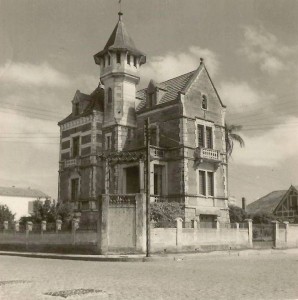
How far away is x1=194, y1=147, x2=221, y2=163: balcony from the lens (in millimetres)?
33653

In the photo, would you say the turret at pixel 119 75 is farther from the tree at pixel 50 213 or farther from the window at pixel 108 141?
the tree at pixel 50 213

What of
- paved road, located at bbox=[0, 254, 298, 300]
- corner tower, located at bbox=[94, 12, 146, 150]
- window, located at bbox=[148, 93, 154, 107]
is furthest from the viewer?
window, located at bbox=[148, 93, 154, 107]

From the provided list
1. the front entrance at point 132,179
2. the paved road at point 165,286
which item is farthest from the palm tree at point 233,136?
the paved road at point 165,286

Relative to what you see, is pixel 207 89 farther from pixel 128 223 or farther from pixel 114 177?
pixel 128 223

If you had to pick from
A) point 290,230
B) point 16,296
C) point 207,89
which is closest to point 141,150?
point 207,89

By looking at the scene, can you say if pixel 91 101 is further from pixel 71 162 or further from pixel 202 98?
pixel 202 98

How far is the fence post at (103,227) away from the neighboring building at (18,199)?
48.0 metres

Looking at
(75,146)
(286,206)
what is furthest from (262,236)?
(286,206)

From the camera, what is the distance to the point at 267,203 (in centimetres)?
5706

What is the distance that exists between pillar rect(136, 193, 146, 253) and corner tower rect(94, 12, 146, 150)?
11583 mm

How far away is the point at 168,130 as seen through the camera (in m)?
34.6

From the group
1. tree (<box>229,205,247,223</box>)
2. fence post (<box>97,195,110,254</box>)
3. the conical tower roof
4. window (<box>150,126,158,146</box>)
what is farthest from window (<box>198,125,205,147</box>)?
fence post (<box>97,195,110,254</box>)

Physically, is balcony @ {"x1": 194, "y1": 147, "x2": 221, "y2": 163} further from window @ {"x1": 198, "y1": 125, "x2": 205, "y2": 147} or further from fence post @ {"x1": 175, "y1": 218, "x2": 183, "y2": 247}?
fence post @ {"x1": 175, "y1": 218, "x2": 183, "y2": 247}

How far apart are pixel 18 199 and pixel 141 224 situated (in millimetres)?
53093
